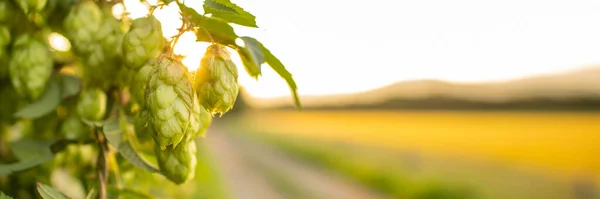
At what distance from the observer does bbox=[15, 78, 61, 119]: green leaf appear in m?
1.28

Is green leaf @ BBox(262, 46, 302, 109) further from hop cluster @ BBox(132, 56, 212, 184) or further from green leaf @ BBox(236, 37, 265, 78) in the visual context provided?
hop cluster @ BBox(132, 56, 212, 184)

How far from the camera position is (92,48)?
3.98 ft

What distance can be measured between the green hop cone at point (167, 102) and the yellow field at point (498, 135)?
16.5 metres

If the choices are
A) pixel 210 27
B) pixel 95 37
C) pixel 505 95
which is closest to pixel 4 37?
pixel 95 37

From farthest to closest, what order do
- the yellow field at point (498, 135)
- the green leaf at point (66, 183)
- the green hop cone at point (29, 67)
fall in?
the yellow field at point (498, 135) < the green leaf at point (66, 183) < the green hop cone at point (29, 67)

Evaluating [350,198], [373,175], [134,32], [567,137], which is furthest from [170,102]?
[567,137]

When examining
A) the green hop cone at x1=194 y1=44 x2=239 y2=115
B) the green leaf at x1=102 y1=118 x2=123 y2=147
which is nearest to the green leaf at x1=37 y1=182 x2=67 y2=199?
the green leaf at x1=102 y1=118 x2=123 y2=147

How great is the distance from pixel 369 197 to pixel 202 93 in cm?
1764

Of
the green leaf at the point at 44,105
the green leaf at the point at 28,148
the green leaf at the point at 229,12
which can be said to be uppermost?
the green leaf at the point at 229,12

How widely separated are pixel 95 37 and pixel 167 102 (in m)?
0.46

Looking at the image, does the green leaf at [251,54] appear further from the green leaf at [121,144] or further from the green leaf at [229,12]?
the green leaf at [121,144]

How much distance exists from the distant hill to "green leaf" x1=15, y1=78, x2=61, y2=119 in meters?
27.1

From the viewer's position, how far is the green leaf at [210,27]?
1.07m

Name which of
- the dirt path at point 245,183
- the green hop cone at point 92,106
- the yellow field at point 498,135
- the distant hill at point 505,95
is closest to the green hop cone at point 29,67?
the green hop cone at point 92,106
